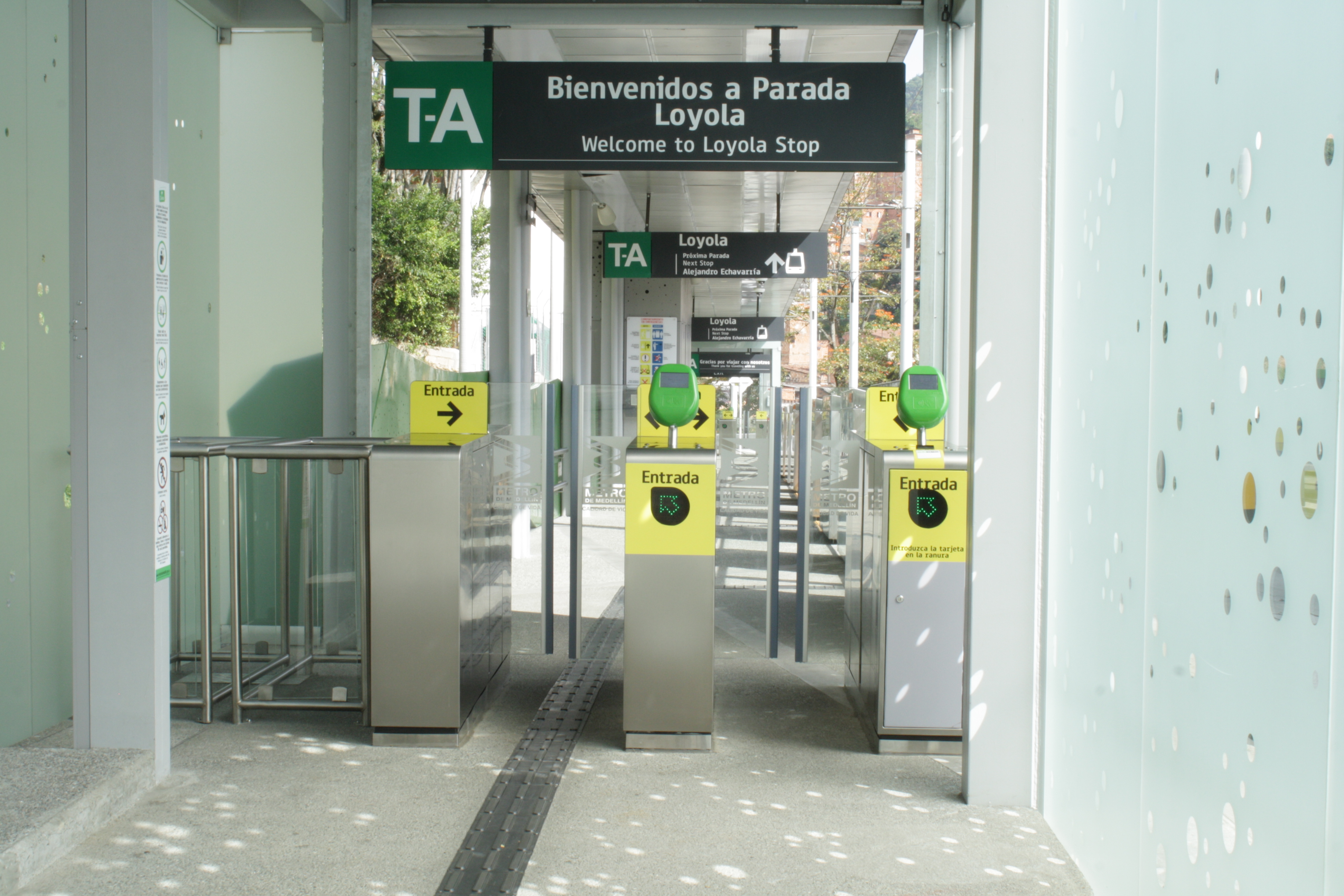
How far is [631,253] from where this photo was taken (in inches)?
392

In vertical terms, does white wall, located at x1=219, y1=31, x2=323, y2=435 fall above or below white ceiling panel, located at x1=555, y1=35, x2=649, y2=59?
below

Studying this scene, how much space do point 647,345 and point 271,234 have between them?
10084mm

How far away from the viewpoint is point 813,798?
3609mm

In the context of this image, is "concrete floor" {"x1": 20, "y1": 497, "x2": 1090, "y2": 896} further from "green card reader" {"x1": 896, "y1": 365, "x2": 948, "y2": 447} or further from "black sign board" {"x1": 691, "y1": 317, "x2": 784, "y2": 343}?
"black sign board" {"x1": 691, "y1": 317, "x2": 784, "y2": 343}

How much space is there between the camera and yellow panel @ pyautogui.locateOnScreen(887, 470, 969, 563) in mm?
4070

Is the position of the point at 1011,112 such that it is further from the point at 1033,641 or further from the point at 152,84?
the point at 152,84

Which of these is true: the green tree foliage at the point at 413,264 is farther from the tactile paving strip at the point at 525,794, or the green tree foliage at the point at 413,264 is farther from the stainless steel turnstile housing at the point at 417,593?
the stainless steel turnstile housing at the point at 417,593

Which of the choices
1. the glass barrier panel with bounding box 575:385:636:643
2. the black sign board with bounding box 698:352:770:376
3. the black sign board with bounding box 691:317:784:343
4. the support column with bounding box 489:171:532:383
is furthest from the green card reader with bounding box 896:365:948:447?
the black sign board with bounding box 698:352:770:376

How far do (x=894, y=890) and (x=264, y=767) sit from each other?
89.0 inches

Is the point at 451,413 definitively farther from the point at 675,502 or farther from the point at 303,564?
the point at 303,564

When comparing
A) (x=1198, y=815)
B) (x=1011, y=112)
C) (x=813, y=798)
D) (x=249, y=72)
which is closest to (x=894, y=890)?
(x=813, y=798)

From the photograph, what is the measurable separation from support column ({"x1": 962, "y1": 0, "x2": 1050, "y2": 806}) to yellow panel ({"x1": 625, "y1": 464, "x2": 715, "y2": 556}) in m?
1.03

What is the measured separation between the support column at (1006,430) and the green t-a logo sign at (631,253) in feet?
21.5

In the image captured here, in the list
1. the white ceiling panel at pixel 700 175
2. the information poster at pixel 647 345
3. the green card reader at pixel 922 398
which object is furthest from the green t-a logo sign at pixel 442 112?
the information poster at pixel 647 345
